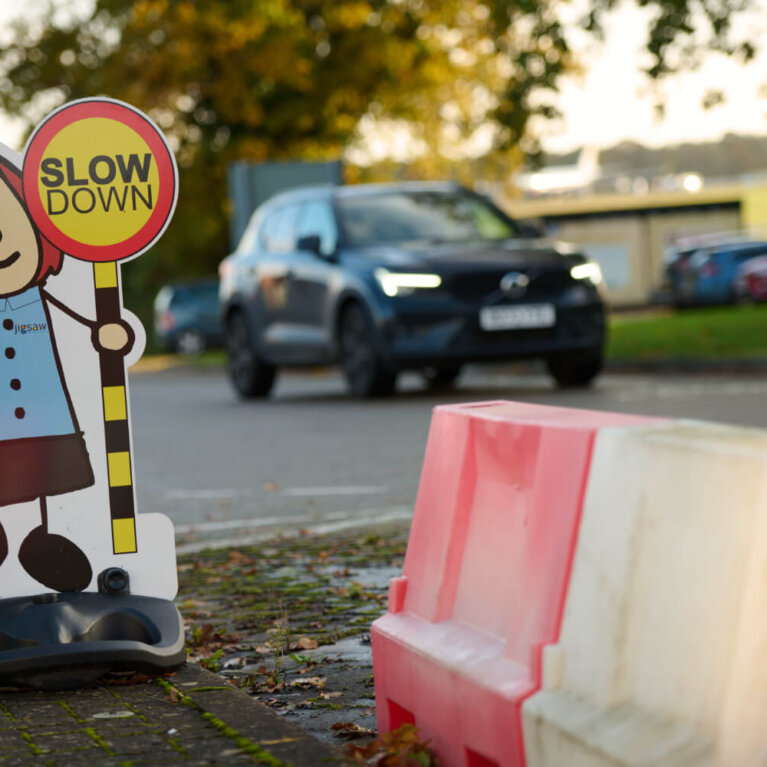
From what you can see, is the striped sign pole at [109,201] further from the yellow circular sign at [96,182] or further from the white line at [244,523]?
the white line at [244,523]

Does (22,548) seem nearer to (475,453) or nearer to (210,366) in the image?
(475,453)

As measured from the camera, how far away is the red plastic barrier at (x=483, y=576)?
3066 millimetres

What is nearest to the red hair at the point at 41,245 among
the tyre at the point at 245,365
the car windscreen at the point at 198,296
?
the tyre at the point at 245,365

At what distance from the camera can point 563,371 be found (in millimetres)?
14922

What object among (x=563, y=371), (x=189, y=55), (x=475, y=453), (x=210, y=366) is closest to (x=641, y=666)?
(x=475, y=453)

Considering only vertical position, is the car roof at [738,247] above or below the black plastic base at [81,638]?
above

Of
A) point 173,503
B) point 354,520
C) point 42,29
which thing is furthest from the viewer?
point 42,29

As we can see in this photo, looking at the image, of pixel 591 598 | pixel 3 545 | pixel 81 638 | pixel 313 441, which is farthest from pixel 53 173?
pixel 313 441

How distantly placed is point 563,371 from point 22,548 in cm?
1103

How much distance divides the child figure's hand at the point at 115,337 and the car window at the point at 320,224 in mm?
10358

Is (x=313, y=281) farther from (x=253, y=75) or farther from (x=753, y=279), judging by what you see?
(x=253, y=75)

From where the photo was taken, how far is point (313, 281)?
1484 centimetres

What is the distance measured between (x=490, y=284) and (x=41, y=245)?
30.8ft

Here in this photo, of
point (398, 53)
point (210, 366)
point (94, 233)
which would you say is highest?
point (398, 53)
